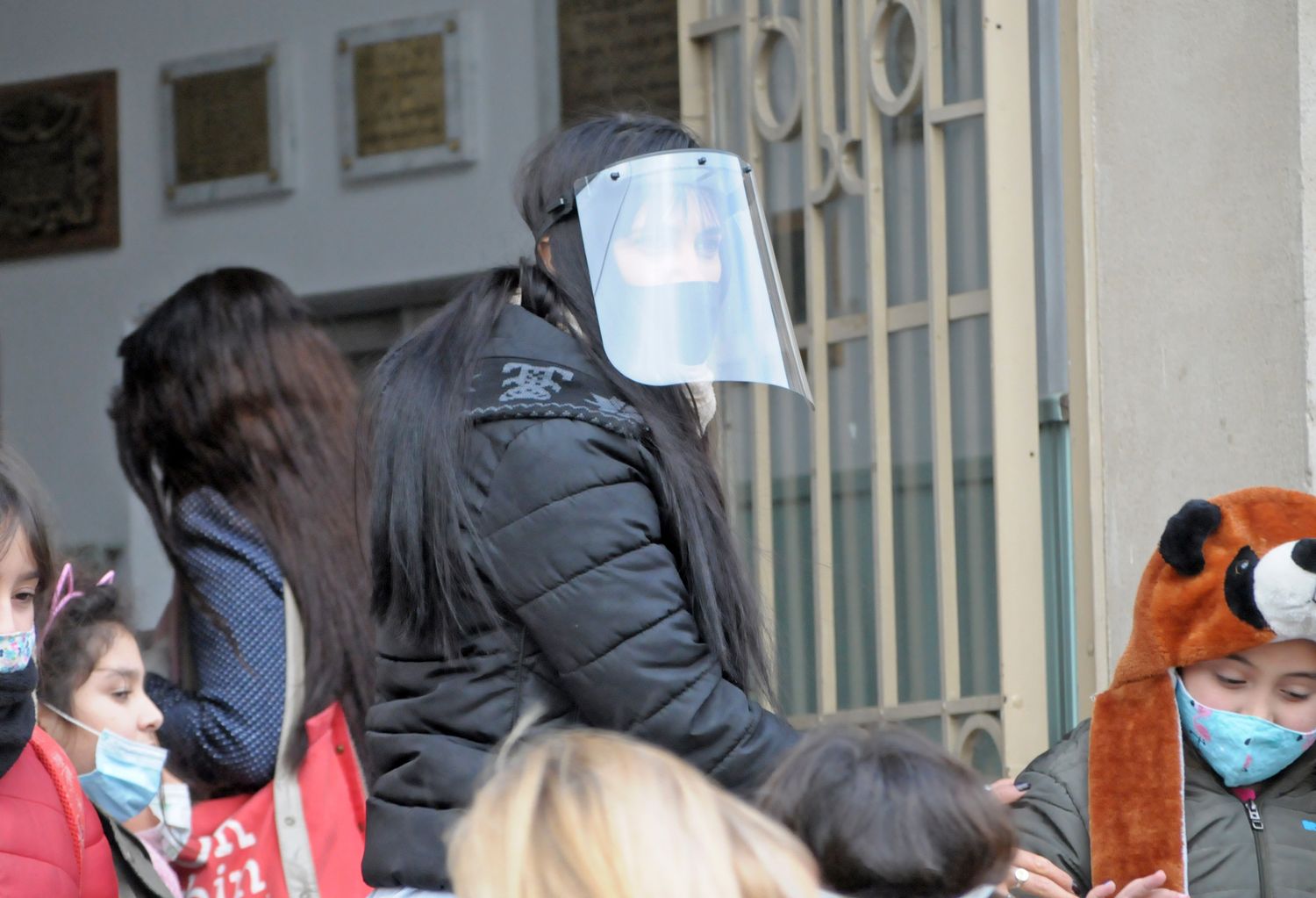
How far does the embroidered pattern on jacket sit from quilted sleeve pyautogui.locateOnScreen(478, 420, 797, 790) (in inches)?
2.2

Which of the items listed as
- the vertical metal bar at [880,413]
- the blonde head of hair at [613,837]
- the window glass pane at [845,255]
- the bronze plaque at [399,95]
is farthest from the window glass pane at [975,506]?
the bronze plaque at [399,95]

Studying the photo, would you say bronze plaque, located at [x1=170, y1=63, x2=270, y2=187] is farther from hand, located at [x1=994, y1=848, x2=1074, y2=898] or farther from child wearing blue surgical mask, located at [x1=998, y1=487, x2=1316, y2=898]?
hand, located at [x1=994, y1=848, x2=1074, y2=898]

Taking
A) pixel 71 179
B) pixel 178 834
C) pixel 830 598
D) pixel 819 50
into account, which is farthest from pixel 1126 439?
pixel 71 179

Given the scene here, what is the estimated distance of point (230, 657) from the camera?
11.5 ft

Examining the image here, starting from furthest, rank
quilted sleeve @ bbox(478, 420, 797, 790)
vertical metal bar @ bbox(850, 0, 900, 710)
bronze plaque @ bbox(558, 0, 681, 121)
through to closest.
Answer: bronze plaque @ bbox(558, 0, 681, 121), vertical metal bar @ bbox(850, 0, 900, 710), quilted sleeve @ bbox(478, 420, 797, 790)

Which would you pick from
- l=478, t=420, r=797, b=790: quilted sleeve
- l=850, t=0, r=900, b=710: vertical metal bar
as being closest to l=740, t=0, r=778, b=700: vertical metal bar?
l=850, t=0, r=900, b=710: vertical metal bar

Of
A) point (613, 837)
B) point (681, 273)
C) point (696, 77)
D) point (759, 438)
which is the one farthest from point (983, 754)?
point (613, 837)

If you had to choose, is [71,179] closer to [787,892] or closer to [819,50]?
[819,50]

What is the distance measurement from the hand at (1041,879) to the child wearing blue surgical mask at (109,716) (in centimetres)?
138

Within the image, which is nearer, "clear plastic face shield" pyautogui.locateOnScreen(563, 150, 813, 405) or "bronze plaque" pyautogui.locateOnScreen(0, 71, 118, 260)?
"clear plastic face shield" pyautogui.locateOnScreen(563, 150, 813, 405)

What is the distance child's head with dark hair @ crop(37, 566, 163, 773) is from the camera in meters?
3.57

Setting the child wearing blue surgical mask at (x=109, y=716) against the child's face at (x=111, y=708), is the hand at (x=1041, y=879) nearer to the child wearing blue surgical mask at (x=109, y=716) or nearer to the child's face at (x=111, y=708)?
the child wearing blue surgical mask at (x=109, y=716)

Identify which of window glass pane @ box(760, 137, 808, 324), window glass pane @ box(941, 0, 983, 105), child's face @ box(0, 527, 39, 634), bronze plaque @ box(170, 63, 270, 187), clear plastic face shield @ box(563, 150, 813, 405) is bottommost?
child's face @ box(0, 527, 39, 634)

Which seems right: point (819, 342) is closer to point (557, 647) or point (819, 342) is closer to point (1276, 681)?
point (1276, 681)
